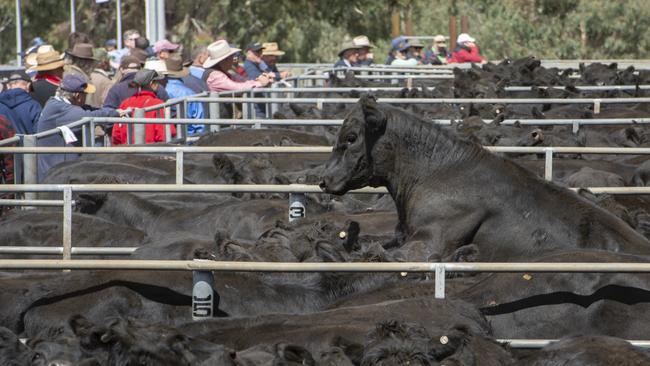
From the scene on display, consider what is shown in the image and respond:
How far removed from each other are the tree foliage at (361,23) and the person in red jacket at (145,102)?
22.2m

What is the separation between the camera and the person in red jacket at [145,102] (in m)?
12.8

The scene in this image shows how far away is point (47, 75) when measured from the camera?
12844 millimetres

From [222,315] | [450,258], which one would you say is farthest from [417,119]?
[222,315]

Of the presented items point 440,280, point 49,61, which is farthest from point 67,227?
point 49,61

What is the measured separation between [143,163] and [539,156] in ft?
11.9

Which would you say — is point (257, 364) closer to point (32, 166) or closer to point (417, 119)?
point (417, 119)

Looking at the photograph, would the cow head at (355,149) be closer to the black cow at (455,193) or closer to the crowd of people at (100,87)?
the black cow at (455,193)

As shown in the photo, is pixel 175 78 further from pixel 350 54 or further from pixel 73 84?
pixel 350 54

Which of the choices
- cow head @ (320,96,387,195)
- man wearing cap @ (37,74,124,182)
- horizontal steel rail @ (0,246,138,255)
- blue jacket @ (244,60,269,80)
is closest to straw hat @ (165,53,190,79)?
man wearing cap @ (37,74,124,182)

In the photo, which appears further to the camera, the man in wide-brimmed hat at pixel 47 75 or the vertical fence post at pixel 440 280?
the man in wide-brimmed hat at pixel 47 75

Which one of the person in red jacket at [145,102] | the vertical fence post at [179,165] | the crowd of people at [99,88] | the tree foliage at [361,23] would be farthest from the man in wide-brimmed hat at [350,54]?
the vertical fence post at [179,165]

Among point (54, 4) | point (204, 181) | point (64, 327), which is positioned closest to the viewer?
point (64, 327)

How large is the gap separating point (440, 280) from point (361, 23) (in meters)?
30.2

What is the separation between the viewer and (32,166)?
32.7 ft
